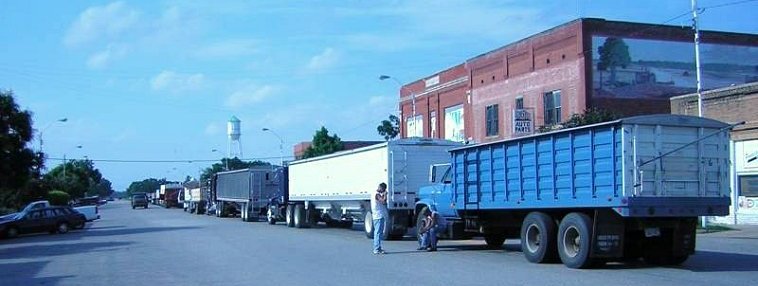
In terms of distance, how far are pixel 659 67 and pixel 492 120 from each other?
34.2ft

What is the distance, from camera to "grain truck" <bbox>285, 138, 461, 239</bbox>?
25.3 m

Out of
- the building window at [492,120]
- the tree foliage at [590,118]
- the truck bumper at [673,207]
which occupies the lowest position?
the truck bumper at [673,207]

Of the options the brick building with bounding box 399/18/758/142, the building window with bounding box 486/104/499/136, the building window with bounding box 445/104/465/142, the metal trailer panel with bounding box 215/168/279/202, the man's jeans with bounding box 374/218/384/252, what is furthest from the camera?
the building window with bounding box 445/104/465/142

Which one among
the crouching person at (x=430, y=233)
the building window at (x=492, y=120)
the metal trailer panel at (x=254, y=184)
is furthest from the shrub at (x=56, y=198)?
the crouching person at (x=430, y=233)

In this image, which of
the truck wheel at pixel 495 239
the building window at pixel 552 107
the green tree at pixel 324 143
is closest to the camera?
the truck wheel at pixel 495 239

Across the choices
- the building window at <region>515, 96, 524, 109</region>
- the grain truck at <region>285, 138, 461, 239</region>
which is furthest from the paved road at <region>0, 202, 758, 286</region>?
the building window at <region>515, 96, 524, 109</region>

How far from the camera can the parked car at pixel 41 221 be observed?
36.5m

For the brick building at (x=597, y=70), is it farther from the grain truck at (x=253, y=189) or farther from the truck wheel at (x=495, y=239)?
the truck wheel at (x=495, y=239)

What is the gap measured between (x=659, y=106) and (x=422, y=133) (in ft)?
72.4

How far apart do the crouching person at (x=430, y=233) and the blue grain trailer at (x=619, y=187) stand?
3.33m

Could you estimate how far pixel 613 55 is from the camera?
39906 millimetres

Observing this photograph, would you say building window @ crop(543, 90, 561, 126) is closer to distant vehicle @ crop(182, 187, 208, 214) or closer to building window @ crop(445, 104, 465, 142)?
building window @ crop(445, 104, 465, 142)

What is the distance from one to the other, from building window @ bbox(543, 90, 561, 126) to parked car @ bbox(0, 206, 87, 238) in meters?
24.5

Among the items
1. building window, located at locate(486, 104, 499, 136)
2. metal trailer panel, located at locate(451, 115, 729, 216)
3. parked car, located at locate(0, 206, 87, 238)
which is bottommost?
parked car, located at locate(0, 206, 87, 238)
